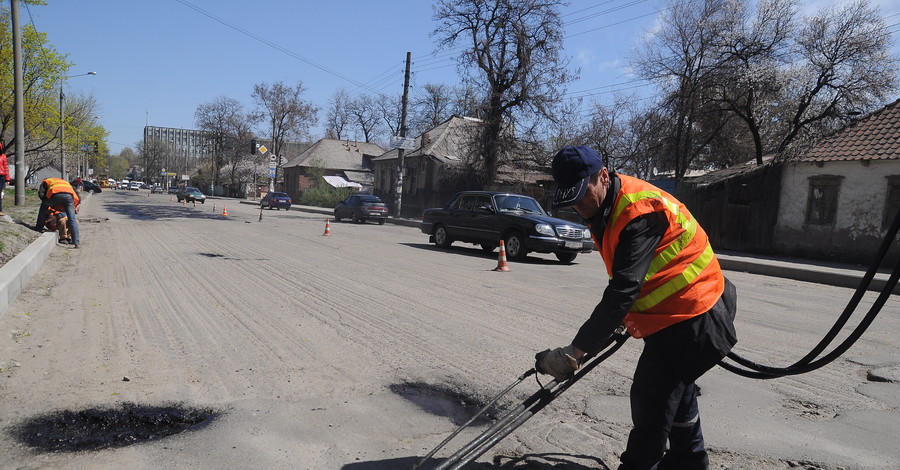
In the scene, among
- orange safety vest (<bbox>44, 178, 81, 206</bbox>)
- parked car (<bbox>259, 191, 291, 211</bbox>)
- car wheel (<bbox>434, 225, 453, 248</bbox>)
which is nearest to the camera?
orange safety vest (<bbox>44, 178, 81, 206</bbox>)

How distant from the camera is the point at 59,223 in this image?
13148 mm

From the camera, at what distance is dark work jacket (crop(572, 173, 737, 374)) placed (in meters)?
2.46

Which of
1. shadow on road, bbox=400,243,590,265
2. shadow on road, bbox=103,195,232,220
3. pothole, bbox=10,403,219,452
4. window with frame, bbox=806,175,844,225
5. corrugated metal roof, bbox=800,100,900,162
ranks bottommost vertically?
shadow on road, bbox=103,195,232,220

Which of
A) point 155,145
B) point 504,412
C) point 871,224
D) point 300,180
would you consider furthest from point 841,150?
point 155,145

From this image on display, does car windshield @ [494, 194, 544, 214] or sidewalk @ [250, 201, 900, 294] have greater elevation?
car windshield @ [494, 194, 544, 214]

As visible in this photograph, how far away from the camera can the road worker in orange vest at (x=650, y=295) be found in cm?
249

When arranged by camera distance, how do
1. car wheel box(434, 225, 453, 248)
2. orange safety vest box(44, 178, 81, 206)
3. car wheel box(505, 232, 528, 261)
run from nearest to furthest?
orange safety vest box(44, 178, 81, 206), car wheel box(505, 232, 528, 261), car wheel box(434, 225, 453, 248)

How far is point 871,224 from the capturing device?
17.3m

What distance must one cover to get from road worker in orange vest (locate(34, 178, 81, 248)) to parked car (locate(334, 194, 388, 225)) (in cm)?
1763

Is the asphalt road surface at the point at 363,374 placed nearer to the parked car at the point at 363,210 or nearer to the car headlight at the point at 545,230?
the car headlight at the point at 545,230

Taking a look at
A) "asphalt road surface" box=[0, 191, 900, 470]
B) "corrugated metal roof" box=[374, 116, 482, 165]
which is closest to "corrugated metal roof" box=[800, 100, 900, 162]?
"asphalt road surface" box=[0, 191, 900, 470]

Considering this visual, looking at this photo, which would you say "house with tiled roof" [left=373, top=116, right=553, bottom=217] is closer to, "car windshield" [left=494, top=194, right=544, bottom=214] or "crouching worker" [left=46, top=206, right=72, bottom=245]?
"car windshield" [left=494, top=194, right=544, bottom=214]

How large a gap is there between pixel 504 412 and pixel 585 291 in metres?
5.82

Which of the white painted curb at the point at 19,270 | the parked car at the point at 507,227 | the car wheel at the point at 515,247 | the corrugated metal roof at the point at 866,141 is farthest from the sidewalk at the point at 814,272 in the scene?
the white painted curb at the point at 19,270
